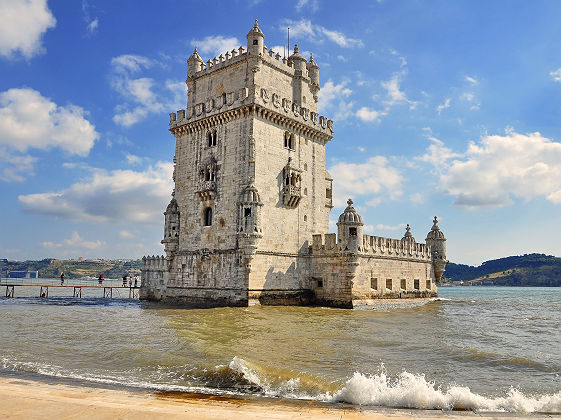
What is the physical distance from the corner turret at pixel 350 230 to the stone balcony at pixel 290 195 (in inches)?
136

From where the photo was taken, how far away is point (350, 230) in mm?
30109

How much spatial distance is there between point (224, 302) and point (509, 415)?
22.2 meters

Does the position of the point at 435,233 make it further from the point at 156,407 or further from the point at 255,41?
the point at 156,407

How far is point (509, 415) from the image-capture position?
26.3ft

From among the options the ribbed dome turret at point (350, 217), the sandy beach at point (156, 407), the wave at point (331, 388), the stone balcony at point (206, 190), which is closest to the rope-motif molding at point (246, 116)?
the stone balcony at point (206, 190)

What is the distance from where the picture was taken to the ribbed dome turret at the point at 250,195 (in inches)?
1105

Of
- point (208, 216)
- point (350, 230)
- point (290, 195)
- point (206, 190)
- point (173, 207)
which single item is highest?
point (206, 190)

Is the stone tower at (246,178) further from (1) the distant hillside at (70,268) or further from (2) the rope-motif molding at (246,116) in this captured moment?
(1) the distant hillside at (70,268)

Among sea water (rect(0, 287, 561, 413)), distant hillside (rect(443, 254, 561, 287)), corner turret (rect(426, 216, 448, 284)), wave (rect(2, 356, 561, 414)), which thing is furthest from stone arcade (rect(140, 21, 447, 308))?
distant hillside (rect(443, 254, 561, 287))

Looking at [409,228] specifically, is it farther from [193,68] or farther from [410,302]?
[193,68]

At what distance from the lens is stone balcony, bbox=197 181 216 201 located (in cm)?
3061

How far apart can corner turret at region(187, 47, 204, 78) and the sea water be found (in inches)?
827

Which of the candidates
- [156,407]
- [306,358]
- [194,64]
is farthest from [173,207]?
[156,407]

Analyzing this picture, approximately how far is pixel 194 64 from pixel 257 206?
14.5 m
